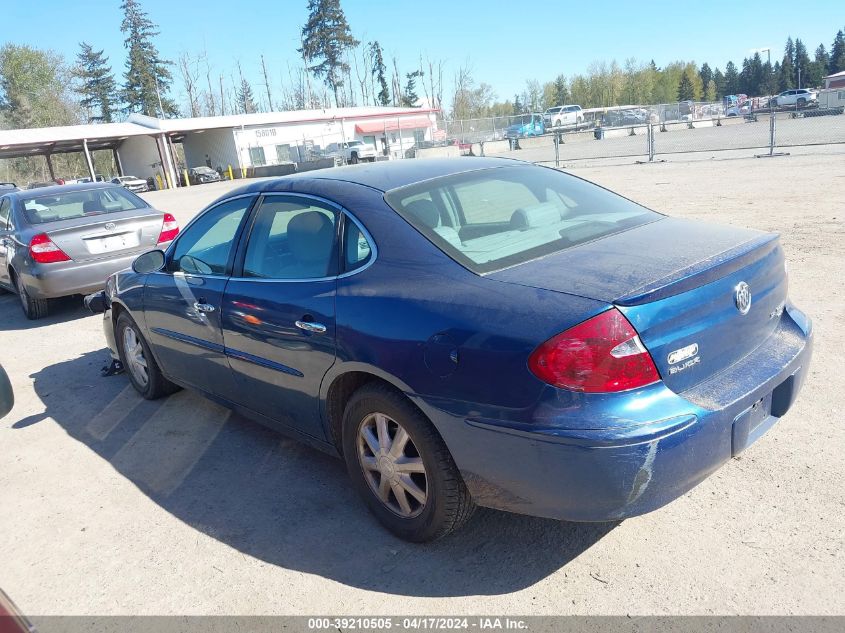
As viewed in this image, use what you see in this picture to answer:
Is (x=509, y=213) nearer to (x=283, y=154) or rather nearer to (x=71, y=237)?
(x=71, y=237)

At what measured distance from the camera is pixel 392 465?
293 cm

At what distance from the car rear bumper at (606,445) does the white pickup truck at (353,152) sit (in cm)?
3922

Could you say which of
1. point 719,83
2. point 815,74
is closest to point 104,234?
point 815,74

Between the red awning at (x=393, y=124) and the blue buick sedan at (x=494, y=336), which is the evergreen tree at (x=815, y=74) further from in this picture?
the blue buick sedan at (x=494, y=336)

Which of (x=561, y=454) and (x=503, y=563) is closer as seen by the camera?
(x=561, y=454)

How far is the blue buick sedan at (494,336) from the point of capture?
2.31 meters

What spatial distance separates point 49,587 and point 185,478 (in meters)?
0.97

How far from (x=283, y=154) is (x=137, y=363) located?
5009 cm

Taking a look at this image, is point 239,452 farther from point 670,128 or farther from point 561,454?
point 670,128

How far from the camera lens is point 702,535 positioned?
282cm

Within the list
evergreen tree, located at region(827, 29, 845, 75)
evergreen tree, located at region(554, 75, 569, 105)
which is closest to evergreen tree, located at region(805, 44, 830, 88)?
evergreen tree, located at region(827, 29, 845, 75)

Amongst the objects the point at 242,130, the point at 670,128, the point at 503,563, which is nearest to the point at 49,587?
the point at 503,563

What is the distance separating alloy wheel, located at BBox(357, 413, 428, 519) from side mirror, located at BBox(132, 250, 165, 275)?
236cm

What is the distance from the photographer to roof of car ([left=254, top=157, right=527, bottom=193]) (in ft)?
11.1
